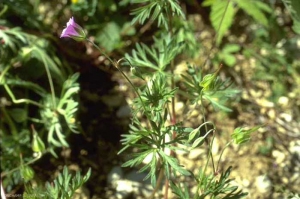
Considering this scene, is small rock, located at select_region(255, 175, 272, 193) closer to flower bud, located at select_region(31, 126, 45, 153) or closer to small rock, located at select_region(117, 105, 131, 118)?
small rock, located at select_region(117, 105, 131, 118)

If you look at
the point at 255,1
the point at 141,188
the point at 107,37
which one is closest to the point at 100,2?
the point at 107,37

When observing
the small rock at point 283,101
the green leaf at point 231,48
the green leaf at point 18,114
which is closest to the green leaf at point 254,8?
the green leaf at point 231,48

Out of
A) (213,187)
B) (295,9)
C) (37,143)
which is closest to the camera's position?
(213,187)

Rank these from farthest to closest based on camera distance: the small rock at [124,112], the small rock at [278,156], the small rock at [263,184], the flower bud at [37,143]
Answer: the small rock at [124,112] → the small rock at [278,156] → the small rock at [263,184] → the flower bud at [37,143]

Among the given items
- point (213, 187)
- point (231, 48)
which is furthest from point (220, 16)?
point (213, 187)

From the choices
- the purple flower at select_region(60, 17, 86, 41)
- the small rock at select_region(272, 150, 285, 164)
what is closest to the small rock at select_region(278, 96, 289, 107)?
the small rock at select_region(272, 150, 285, 164)

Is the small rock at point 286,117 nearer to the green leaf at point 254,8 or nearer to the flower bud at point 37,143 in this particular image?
the green leaf at point 254,8

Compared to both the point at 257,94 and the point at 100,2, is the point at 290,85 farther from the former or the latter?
the point at 100,2

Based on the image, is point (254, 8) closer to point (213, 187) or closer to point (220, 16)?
point (220, 16)
